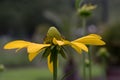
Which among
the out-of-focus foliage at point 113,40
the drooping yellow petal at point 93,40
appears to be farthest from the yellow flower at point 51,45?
the out-of-focus foliage at point 113,40

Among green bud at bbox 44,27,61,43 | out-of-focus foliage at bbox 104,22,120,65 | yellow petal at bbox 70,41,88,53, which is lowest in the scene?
yellow petal at bbox 70,41,88,53

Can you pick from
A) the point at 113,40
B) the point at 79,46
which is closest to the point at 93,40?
the point at 79,46

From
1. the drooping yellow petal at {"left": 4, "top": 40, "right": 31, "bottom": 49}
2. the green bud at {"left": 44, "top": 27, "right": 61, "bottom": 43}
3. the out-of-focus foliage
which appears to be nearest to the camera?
the drooping yellow petal at {"left": 4, "top": 40, "right": 31, "bottom": 49}

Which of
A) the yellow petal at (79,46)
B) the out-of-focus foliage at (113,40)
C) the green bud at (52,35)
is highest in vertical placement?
the out-of-focus foliage at (113,40)

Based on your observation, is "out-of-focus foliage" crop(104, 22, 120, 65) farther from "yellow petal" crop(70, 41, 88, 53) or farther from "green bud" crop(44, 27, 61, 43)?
"yellow petal" crop(70, 41, 88, 53)

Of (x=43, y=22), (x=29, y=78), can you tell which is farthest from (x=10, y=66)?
(x=43, y=22)

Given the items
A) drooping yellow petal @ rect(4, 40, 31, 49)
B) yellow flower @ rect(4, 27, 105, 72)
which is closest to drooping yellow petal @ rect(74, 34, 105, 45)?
yellow flower @ rect(4, 27, 105, 72)

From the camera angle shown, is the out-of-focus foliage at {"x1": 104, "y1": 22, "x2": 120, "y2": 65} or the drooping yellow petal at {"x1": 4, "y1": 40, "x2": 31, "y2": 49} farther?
the out-of-focus foliage at {"x1": 104, "y1": 22, "x2": 120, "y2": 65}

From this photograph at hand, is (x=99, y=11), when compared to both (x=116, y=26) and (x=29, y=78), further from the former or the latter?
(x=29, y=78)

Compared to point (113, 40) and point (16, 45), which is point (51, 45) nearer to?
point (16, 45)

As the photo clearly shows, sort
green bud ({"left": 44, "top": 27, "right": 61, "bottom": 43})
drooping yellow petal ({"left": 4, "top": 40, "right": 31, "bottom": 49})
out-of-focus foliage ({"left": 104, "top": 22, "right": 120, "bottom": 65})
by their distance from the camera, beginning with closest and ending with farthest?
drooping yellow petal ({"left": 4, "top": 40, "right": 31, "bottom": 49})
green bud ({"left": 44, "top": 27, "right": 61, "bottom": 43})
out-of-focus foliage ({"left": 104, "top": 22, "right": 120, "bottom": 65})

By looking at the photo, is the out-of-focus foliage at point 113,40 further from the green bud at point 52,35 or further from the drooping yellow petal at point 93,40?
the drooping yellow petal at point 93,40
